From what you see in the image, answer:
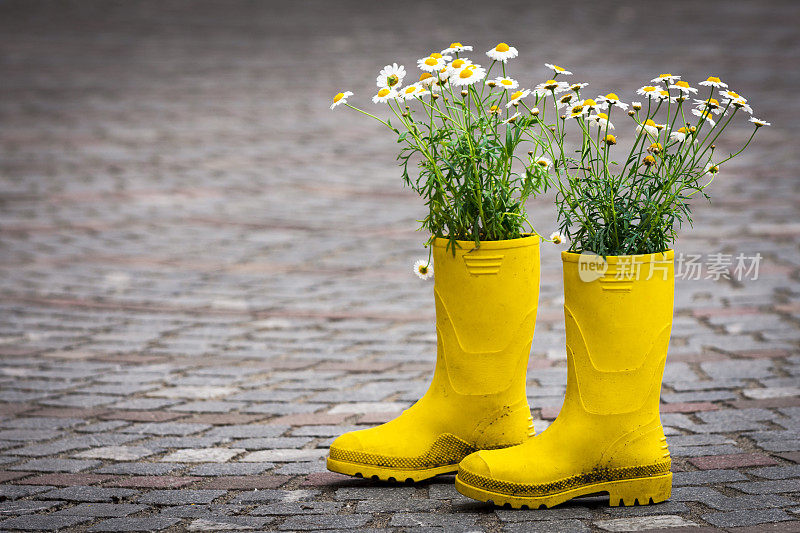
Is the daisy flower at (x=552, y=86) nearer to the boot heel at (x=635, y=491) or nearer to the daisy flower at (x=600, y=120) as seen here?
the daisy flower at (x=600, y=120)

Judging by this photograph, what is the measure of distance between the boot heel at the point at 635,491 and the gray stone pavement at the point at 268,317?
3 cm

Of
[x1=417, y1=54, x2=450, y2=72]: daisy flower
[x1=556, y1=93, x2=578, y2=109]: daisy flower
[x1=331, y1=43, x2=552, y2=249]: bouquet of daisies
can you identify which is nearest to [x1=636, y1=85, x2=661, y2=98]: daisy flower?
[x1=556, y1=93, x2=578, y2=109]: daisy flower

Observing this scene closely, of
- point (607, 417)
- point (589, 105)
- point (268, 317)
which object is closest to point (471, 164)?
point (589, 105)

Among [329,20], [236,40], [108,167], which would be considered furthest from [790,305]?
[329,20]

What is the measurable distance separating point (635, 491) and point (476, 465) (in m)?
0.45

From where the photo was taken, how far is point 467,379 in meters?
2.72

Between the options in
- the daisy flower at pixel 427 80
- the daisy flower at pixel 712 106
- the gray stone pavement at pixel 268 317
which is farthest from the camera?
the gray stone pavement at pixel 268 317

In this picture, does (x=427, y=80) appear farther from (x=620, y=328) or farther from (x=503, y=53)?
(x=620, y=328)

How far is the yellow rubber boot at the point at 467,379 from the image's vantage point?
105 inches

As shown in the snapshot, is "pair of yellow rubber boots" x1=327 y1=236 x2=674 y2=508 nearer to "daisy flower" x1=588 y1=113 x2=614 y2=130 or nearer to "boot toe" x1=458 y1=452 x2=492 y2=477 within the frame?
"boot toe" x1=458 y1=452 x2=492 y2=477

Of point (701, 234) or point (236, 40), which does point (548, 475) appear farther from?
point (236, 40)

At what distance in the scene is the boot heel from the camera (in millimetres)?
2523

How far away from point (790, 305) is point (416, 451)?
2.83 meters

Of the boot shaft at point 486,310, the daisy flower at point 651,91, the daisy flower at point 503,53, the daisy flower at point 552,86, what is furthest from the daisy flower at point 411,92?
the daisy flower at point 651,91
